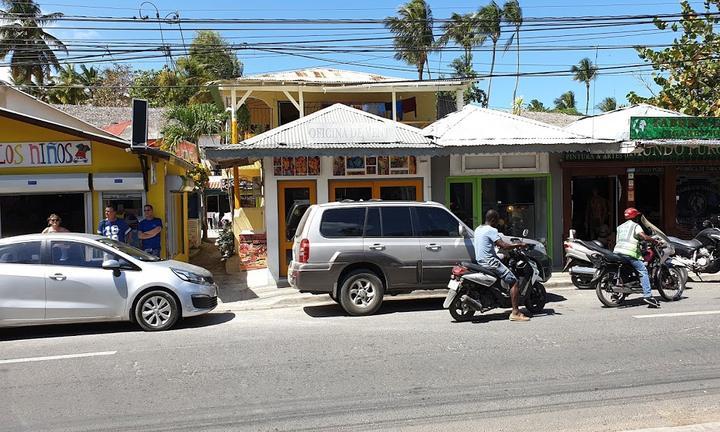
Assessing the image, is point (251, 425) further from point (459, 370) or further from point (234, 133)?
point (234, 133)

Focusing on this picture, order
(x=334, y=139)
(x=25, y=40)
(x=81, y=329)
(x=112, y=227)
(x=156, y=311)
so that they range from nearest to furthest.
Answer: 1. (x=156, y=311)
2. (x=81, y=329)
3. (x=112, y=227)
4. (x=334, y=139)
5. (x=25, y=40)

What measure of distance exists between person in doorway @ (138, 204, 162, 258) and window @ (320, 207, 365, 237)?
4.02 m

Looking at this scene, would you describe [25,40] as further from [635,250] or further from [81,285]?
[635,250]

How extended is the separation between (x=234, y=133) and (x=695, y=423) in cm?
1623

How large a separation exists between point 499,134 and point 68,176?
9.67 m

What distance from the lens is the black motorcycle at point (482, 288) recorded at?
8.76 metres

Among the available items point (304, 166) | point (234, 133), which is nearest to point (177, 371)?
point (304, 166)

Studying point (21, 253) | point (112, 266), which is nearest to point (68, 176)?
point (21, 253)

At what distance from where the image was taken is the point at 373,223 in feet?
33.1

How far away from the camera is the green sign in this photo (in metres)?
13.9

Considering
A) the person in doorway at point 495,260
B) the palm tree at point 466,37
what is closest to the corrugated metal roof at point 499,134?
the person in doorway at point 495,260

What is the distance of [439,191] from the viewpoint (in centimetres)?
1433

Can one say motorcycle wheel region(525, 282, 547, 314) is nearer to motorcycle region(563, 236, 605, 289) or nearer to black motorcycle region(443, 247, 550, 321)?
black motorcycle region(443, 247, 550, 321)

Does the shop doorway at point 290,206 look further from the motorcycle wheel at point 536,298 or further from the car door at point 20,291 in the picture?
the motorcycle wheel at point 536,298
